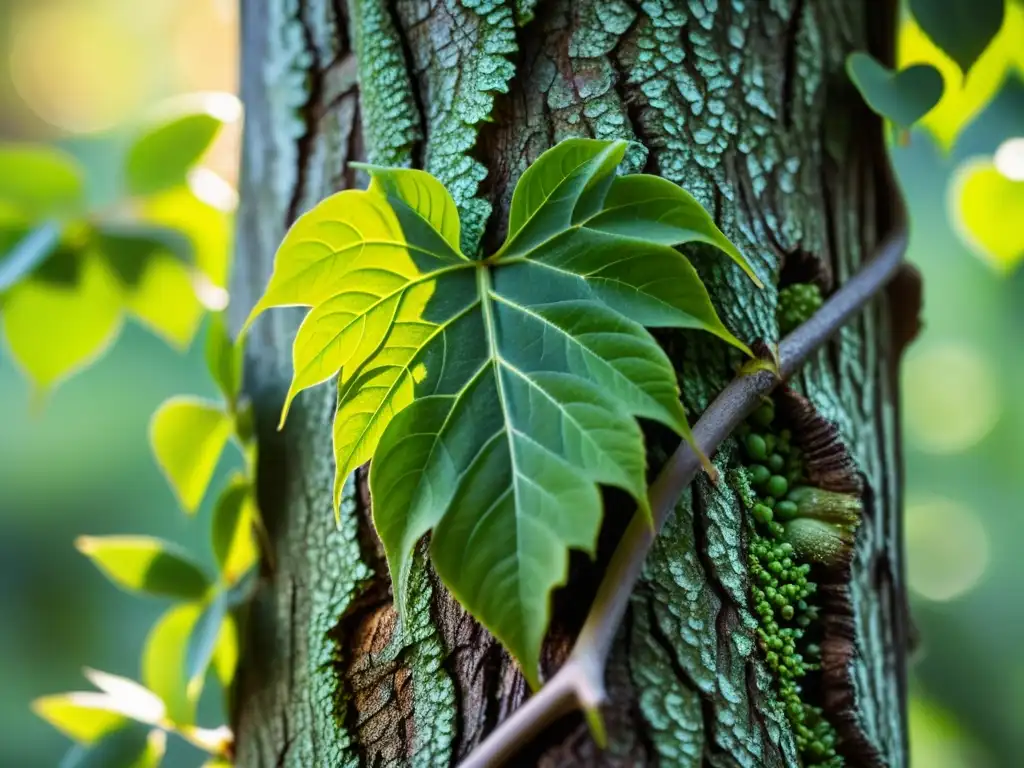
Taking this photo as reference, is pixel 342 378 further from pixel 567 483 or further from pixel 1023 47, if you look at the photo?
pixel 1023 47

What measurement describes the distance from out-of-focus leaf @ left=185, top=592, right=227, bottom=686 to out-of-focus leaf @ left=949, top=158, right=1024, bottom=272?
80 centimetres

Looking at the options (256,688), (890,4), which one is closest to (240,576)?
(256,688)

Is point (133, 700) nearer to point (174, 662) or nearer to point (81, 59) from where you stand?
point (174, 662)

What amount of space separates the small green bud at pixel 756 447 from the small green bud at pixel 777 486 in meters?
0.01

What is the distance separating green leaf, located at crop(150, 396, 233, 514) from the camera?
69 centimetres

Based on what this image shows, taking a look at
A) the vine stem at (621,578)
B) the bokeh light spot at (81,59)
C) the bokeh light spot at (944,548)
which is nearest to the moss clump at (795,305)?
the vine stem at (621,578)

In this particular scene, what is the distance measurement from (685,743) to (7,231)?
77 cm

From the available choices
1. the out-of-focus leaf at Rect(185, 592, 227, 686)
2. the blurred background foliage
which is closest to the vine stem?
the out-of-focus leaf at Rect(185, 592, 227, 686)

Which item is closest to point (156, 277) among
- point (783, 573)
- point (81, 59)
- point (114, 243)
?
point (114, 243)

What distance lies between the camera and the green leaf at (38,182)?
859 millimetres

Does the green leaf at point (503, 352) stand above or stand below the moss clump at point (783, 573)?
above

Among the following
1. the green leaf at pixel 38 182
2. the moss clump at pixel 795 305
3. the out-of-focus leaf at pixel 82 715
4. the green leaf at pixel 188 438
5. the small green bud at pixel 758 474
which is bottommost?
the small green bud at pixel 758 474

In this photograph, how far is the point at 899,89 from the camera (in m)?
0.60

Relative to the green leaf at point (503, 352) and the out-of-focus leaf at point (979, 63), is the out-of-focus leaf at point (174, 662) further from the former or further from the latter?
the out-of-focus leaf at point (979, 63)
